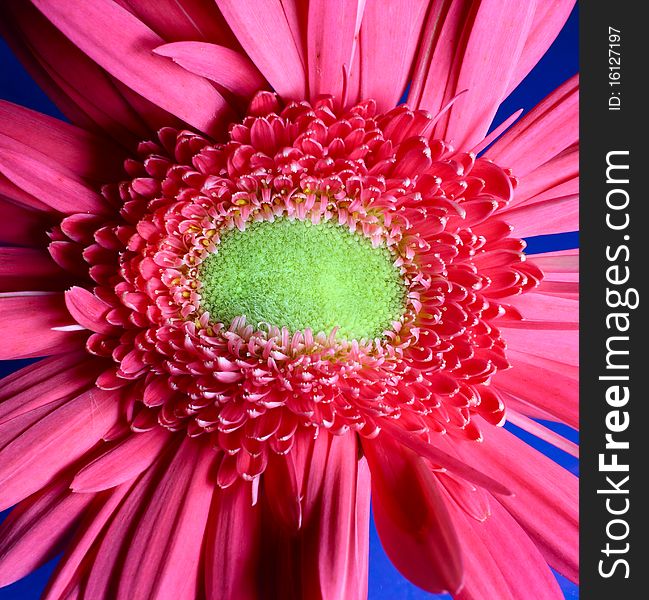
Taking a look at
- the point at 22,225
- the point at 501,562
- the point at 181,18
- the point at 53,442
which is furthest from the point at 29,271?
the point at 501,562

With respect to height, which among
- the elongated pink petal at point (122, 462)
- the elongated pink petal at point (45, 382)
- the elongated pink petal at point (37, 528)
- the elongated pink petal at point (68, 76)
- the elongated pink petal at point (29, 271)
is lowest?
the elongated pink petal at point (37, 528)

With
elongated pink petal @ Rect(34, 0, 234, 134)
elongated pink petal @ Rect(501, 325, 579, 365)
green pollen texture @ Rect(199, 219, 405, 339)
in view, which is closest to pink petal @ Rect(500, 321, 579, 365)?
elongated pink petal @ Rect(501, 325, 579, 365)

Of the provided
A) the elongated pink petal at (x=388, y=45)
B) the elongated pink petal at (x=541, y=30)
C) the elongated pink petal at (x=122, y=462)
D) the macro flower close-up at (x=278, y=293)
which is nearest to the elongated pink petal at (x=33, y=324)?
the macro flower close-up at (x=278, y=293)

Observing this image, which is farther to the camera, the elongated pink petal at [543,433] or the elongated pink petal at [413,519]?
the elongated pink petal at [543,433]

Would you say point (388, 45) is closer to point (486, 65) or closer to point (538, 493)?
point (486, 65)

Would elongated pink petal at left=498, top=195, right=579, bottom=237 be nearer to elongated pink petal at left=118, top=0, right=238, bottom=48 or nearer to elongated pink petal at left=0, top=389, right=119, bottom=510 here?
elongated pink petal at left=118, top=0, right=238, bottom=48

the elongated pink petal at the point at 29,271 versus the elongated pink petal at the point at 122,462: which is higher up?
the elongated pink petal at the point at 29,271

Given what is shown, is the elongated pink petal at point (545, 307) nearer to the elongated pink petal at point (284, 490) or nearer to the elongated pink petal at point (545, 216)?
the elongated pink petal at point (545, 216)

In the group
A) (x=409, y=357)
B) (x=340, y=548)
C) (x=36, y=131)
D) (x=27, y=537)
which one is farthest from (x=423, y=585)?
(x=36, y=131)
